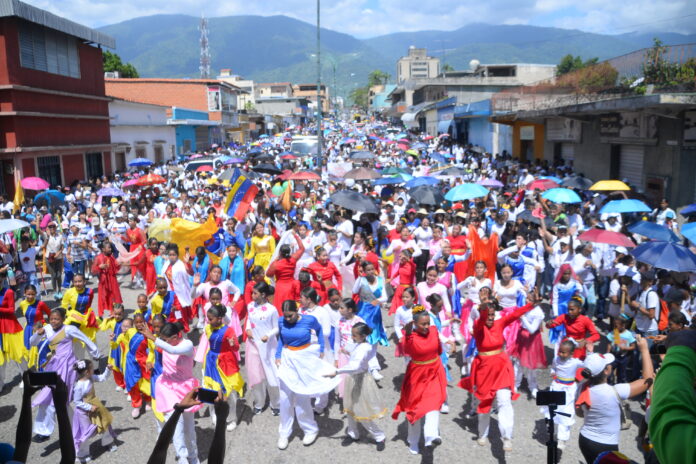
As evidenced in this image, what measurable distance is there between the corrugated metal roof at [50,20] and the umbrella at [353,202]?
1567 centimetres

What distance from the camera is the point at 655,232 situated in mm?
8594

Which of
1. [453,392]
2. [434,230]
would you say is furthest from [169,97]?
[453,392]

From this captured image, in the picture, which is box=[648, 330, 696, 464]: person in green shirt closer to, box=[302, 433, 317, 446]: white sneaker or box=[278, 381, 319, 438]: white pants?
box=[278, 381, 319, 438]: white pants

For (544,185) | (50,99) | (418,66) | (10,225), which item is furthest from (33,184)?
(418,66)

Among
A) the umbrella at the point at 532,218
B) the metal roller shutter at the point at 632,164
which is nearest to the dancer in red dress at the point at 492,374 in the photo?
the umbrella at the point at 532,218

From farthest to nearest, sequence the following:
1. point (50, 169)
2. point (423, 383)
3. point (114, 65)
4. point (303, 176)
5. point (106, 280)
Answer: point (114, 65) < point (50, 169) < point (303, 176) < point (106, 280) < point (423, 383)

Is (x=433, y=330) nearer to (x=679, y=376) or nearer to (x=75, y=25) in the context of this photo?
(x=679, y=376)

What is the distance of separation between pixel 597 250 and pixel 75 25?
2401 centimetres

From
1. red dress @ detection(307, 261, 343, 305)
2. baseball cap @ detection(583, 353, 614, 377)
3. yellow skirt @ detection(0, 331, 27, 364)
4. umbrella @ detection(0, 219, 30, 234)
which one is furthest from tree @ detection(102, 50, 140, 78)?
baseball cap @ detection(583, 353, 614, 377)

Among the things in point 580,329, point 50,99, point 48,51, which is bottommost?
point 580,329

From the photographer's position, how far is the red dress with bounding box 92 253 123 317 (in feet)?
30.7

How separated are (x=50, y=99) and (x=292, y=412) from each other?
2162cm

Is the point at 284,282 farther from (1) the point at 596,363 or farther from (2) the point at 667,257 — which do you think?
(2) the point at 667,257

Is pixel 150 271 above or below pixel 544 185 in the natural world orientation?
below
